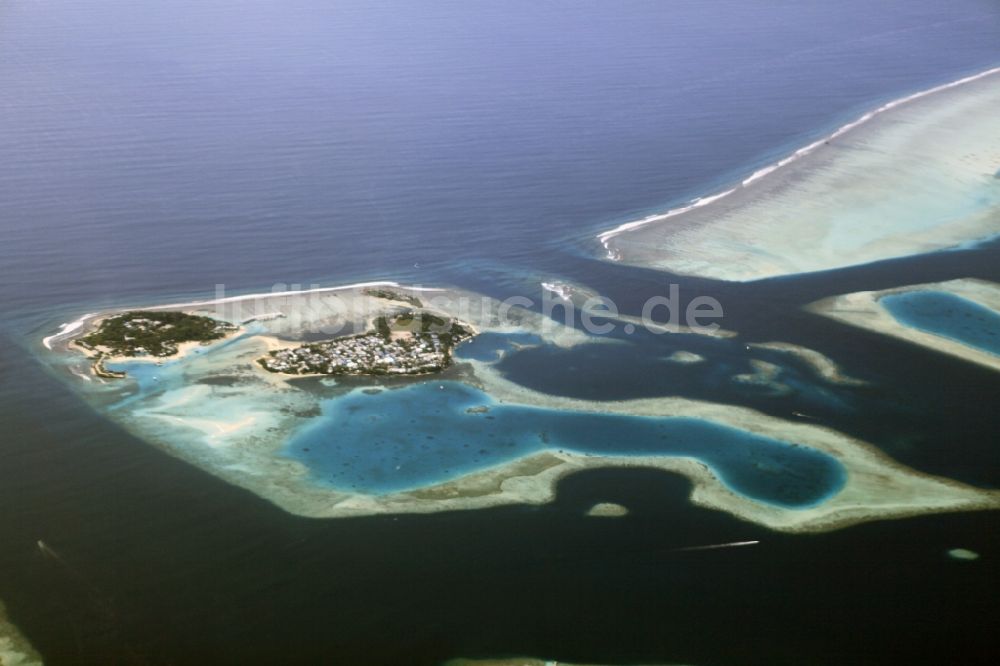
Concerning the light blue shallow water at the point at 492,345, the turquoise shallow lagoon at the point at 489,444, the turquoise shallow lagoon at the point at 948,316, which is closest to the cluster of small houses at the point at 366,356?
the light blue shallow water at the point at 492,345

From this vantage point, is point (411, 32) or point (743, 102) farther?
point (411, 32)

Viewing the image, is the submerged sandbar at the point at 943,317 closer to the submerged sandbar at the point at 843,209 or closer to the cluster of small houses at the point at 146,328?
the submerged sandbar at the point at 843,209

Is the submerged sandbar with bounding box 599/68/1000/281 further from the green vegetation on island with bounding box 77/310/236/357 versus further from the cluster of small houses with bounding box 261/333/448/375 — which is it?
the green vegetation on island with bounding box 77/310/236/357

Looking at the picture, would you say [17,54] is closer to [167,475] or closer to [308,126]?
[308,126]

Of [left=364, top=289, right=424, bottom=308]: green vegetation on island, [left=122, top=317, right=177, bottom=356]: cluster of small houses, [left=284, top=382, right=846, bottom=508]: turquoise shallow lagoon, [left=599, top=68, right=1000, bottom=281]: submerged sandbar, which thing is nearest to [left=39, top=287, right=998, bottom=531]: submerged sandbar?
[left=284, top=382, right=846, bottom=508]: turquoise shallow lagoon

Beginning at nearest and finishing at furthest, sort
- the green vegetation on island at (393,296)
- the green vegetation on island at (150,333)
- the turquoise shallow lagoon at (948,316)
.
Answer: the green vegetation on island at (150,333), the turquoise shallow lagoon at (948,316), the green vegetation on island at (393,296)

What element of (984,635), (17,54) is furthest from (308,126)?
(984,635)
